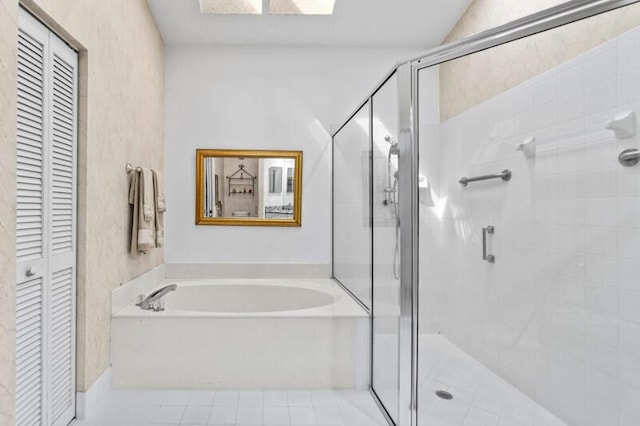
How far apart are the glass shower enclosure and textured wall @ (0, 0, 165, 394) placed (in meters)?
1.48

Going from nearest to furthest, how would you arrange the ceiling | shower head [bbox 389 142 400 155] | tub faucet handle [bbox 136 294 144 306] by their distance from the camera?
shower head [bbox 389 142 400 155] → tub faucet handle [bbox 136 294 144 306] → the ceiling

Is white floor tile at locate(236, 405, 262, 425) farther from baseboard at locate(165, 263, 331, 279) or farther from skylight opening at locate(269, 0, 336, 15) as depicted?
skylight opening at locate(269, 0, 336, 15)

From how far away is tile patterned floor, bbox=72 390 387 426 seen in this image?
1.88m

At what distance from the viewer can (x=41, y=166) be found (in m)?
1.61

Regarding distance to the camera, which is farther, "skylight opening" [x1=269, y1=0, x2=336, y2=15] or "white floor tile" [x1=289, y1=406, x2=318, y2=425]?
"skylight opening" [x1=269, y1=0, x2=336, y2=15]

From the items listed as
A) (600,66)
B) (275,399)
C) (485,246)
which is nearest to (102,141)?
(275,399)

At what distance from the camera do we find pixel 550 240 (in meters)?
1.45

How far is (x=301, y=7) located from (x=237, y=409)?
101 inches

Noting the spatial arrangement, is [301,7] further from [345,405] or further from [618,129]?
[345,405]

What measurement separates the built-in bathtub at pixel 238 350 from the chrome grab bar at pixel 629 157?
56.9 inches

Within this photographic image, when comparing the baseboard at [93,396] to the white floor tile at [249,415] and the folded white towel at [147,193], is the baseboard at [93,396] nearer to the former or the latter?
the white floor tile at [249,415]

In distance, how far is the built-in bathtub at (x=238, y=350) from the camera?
2178 mm

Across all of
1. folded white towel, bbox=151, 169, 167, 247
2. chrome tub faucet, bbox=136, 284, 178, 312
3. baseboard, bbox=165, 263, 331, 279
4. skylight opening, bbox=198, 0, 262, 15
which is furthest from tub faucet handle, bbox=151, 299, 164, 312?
skylight opening, bbox=198, 0, 262, 15

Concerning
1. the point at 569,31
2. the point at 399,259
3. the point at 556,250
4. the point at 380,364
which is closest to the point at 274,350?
the point at 380,364
